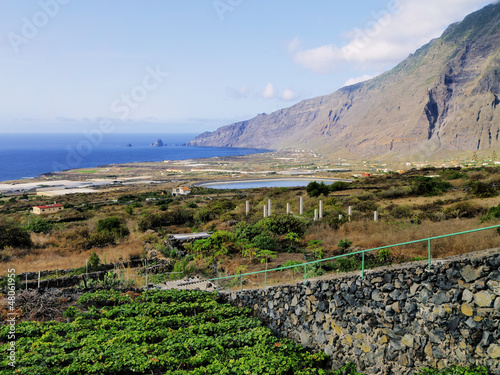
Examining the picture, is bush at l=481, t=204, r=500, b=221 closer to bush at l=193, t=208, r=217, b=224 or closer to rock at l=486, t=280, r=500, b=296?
rock at l=486, t=280, r=500, b=296

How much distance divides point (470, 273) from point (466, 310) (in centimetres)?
58

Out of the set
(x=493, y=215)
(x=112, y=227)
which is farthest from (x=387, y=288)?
(x=112, y=227)

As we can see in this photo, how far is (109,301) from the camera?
1118 cm

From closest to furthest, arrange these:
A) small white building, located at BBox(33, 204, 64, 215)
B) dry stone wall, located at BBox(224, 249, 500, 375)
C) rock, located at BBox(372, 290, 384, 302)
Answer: dry stone wall, located at BBox(224, 249, 500, 375)
rock, located at BBox(372, 290, 384, 302)
small white building, located at BBox(33, 204, 64, 215)

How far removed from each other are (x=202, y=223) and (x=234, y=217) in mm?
2890

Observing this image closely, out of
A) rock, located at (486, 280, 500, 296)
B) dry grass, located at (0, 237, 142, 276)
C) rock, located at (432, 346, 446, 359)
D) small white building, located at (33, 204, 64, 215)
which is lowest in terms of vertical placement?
small white building, located at (33, 204, 64, 215)

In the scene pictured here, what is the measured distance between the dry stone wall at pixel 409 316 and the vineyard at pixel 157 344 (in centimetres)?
74

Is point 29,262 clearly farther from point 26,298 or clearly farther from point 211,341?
point 211,341

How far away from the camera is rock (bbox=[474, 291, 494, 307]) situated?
574 cm

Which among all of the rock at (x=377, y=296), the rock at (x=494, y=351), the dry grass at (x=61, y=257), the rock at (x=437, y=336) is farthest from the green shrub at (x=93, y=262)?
the rock at (x=494, y=351)

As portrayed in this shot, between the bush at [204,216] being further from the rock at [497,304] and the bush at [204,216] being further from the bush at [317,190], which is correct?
the rock at [497,304]

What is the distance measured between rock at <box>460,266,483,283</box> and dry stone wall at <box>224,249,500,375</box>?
0.01 m

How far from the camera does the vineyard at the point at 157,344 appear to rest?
709 cm

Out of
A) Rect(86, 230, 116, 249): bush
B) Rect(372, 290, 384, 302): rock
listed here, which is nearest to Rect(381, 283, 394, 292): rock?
Rect(372, 290, 384, 302): rock
